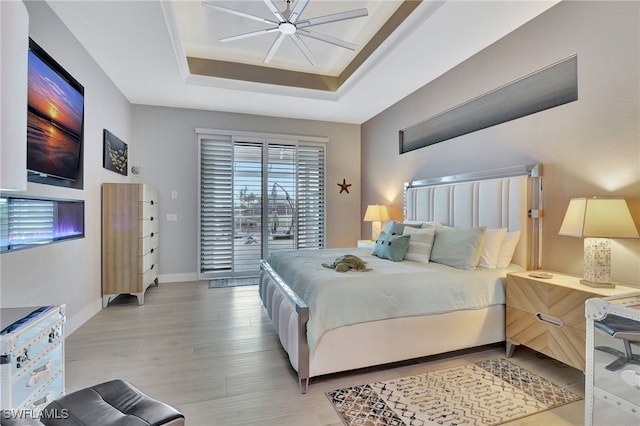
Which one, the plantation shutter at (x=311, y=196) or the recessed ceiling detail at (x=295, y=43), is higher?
the recessed ceiling detail at (x=295, y=43)

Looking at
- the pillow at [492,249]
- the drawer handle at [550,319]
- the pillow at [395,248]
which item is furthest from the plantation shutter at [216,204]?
the drawer handle at [550,319]

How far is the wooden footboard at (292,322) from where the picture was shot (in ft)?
6.38

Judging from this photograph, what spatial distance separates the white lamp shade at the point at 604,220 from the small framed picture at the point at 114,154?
181 inches

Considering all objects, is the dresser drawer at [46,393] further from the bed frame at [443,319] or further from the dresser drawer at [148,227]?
the dresser drawer at [148,227]

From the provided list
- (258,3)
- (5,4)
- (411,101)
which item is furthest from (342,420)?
(411,101)

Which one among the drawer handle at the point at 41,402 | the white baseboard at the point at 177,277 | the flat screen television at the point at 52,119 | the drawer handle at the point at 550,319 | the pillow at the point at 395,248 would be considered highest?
the flat screen television at the point at 52,119

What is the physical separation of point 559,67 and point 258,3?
2.80 metres

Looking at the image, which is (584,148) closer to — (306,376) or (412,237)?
(412,237)

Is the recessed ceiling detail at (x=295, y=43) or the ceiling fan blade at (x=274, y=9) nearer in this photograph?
the ceiling fan blade at (x=274, y=9)

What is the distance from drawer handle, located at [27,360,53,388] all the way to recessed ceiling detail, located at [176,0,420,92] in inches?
106

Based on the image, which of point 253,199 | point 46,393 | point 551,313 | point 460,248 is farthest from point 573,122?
point 253,199

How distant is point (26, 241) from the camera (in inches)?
80.2

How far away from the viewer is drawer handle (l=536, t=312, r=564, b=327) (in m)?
2.04

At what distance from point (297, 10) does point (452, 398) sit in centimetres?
302
